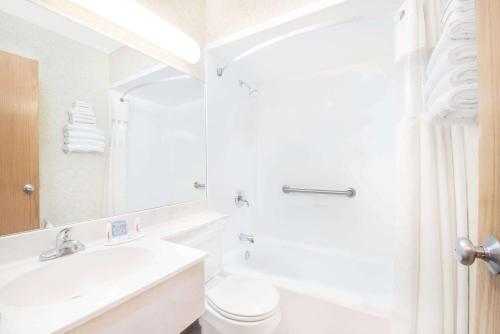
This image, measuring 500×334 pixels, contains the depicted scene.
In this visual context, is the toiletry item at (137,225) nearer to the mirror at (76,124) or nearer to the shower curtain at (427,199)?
the mirror at (76,124)

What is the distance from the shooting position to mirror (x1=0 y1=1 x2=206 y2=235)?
2.40 feet

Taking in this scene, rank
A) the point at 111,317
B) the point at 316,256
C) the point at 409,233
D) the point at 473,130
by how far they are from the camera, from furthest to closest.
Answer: the point at 316,256 → the point at 409,233 → the point at 473,130 → the point at 111,317

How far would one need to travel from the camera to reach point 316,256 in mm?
1900

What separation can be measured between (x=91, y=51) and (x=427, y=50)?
59.2 inches

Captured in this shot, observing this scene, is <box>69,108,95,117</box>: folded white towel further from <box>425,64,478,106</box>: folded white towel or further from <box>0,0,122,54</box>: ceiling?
<box>425,64,478,106</box>: folded white towel

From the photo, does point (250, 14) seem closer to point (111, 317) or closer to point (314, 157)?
point (314, 157)

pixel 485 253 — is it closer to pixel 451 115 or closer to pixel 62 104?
pixel 451 115

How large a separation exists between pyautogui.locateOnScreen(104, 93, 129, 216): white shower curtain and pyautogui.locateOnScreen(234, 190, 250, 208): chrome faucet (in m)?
1.01

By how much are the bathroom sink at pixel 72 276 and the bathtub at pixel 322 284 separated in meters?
0.72

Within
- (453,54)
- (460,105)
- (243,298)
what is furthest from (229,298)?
(453,54)

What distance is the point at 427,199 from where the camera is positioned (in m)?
0.81

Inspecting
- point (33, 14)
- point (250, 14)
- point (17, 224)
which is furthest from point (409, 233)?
point (33, 14)

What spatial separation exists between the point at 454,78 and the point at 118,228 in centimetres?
142

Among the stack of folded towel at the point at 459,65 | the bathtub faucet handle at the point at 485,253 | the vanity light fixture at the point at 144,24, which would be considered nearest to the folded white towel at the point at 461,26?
the stack of folded towel at the point at 459,65
